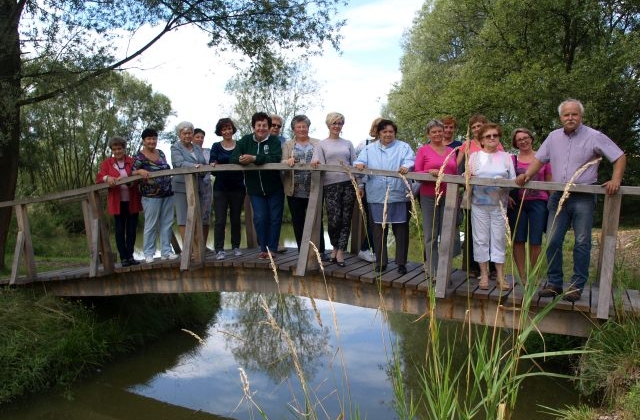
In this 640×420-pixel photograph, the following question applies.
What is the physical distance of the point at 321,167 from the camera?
18.1ft

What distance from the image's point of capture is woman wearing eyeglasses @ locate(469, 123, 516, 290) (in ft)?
16.0

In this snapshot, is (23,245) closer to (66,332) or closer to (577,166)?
(66,332)

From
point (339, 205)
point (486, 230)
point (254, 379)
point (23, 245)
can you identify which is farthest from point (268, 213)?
point (23, 245)

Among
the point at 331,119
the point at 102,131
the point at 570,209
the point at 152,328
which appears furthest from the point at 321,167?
the point at 102,131

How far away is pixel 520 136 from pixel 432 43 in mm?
17294

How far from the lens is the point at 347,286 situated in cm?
578

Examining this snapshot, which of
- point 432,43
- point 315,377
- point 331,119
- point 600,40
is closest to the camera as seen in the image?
point 331,119

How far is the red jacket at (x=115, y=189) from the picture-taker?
6449 mm

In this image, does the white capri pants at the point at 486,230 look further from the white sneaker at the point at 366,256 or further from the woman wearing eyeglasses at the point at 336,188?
the white sneaker at the point at 366,256

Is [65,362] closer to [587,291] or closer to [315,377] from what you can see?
[315,377]

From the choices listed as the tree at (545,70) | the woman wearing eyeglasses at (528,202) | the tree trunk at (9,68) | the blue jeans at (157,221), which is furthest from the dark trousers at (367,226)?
the tree at (545,70)

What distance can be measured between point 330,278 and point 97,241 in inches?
120

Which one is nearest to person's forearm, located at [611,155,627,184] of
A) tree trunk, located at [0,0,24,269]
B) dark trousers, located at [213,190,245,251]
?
dark trousers, located at [213,190,245,251]

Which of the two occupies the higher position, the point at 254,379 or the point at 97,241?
the point at 97,241
